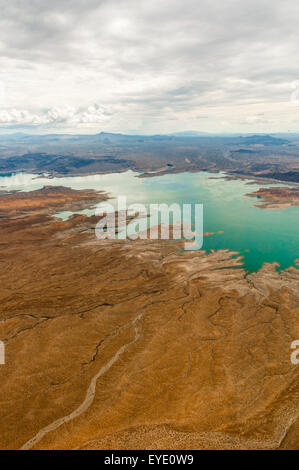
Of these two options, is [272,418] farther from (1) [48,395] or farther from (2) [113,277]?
(2) [113,277]

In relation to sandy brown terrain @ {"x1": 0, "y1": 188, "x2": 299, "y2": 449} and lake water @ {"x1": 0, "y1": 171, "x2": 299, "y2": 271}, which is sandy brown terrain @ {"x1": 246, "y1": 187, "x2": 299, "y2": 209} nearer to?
lake water @ {"x1": 0, "y1": 171, "x2": 299, "y2": 271}

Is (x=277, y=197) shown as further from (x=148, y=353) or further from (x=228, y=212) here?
(x=148, y=353)

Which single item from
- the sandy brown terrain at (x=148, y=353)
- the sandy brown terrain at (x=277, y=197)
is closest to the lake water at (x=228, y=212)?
the sandy brown terrain at (x=277, y=197)

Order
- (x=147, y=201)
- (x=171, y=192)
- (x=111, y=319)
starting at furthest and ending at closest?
1. (x=171, y=192)
2. (x=147, y=201)
3. (x=111, y=319)

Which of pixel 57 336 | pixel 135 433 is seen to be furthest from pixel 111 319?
pixel 135 433

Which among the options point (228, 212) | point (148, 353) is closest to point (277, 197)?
point (228, 212)

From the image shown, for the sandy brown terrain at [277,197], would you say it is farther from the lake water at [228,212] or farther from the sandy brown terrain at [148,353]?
the sandy brown terrain at [148,353]

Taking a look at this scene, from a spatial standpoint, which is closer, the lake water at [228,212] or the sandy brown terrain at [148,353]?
the sandy brown terrain at [148,353]
